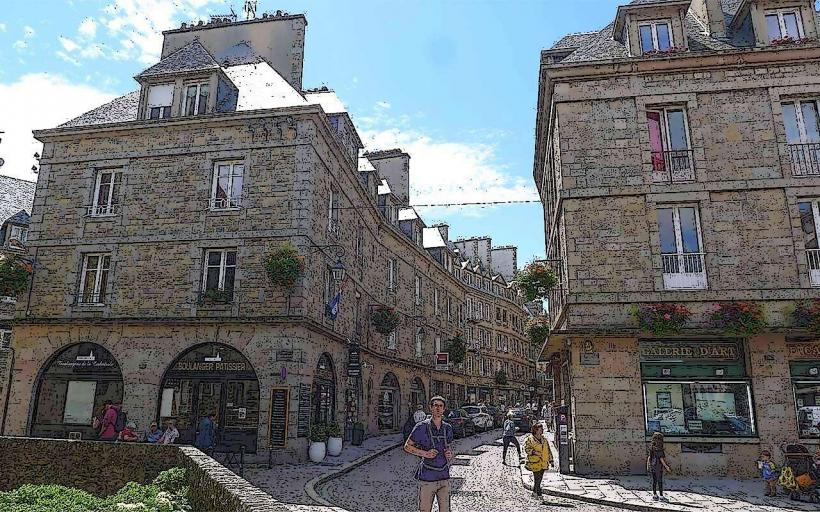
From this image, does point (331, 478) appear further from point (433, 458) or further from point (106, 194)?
point (106, 194)

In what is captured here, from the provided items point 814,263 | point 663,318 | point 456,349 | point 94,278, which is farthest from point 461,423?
point 814,263

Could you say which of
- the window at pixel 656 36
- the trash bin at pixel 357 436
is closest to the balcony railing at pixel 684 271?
the window at pixel 656 36

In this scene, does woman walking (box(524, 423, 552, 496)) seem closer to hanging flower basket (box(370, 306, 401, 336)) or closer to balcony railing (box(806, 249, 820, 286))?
balcony railing (box(806, 249, 820, 286))

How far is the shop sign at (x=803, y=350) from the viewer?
541 inches

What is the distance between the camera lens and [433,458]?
7148 millimetres

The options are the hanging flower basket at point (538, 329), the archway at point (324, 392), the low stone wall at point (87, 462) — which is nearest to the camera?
the low stone wall at point (87, 462)

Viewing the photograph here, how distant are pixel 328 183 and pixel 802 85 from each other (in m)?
13.8

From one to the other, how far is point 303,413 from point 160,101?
11.5 m

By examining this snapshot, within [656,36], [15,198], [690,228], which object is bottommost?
[690,228]

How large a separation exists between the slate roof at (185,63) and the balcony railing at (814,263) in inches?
703

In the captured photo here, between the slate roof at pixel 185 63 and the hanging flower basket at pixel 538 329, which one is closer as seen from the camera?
the slate roof at pixel 185 63

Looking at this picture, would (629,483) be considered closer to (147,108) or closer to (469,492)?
(469,492)

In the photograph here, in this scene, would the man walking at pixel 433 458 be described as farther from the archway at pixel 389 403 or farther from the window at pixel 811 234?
the archway at pixel 389 403

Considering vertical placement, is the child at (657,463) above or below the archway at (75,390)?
below
